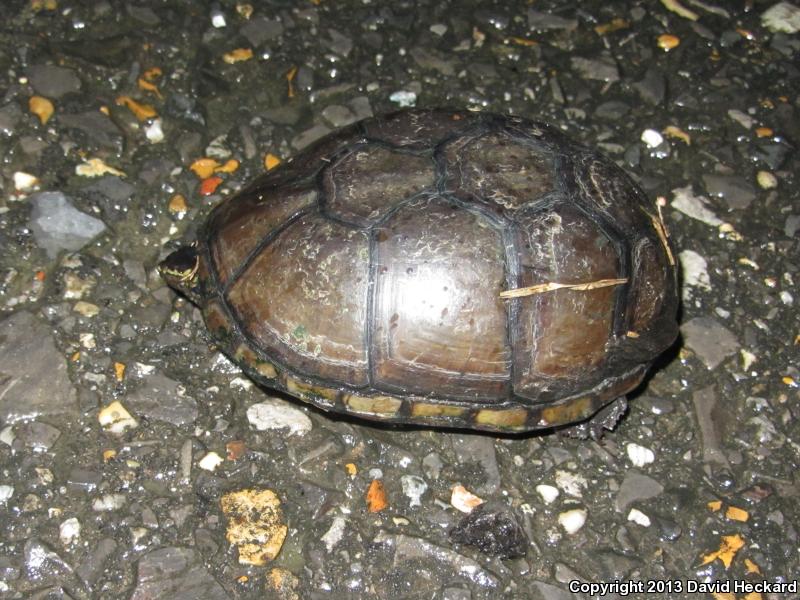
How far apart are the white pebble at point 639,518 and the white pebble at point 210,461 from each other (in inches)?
64.6

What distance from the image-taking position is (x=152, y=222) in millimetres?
3910

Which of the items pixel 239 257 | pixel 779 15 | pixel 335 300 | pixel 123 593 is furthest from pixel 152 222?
pixel 779 15

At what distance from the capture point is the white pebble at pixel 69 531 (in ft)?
9.85

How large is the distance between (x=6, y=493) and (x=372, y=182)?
5.95 ft

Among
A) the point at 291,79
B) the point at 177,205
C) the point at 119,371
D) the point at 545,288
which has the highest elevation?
the point at 545,288

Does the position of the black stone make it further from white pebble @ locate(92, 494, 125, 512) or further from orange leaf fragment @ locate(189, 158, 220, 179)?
orange leaf fragment @ locate(189, 158, 220, 179)

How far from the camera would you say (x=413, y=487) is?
3.24m

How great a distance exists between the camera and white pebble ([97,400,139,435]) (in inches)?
130

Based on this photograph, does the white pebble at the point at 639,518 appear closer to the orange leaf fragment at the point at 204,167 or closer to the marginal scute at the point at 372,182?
the marginal scute at the point at 372,182

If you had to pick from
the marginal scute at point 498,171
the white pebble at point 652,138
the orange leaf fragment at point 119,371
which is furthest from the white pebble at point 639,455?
the orange leaf fragment at point 119,371

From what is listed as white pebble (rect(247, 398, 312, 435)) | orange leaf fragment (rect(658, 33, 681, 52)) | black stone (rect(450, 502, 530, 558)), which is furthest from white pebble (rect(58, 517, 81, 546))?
orange leaf fragment (rect(658, 33, 681, 52))

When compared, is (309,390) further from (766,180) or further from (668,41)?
(668,41)

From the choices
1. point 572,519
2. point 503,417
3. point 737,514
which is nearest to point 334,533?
point 503,417

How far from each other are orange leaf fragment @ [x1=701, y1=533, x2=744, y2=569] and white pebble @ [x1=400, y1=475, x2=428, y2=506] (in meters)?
1.12
